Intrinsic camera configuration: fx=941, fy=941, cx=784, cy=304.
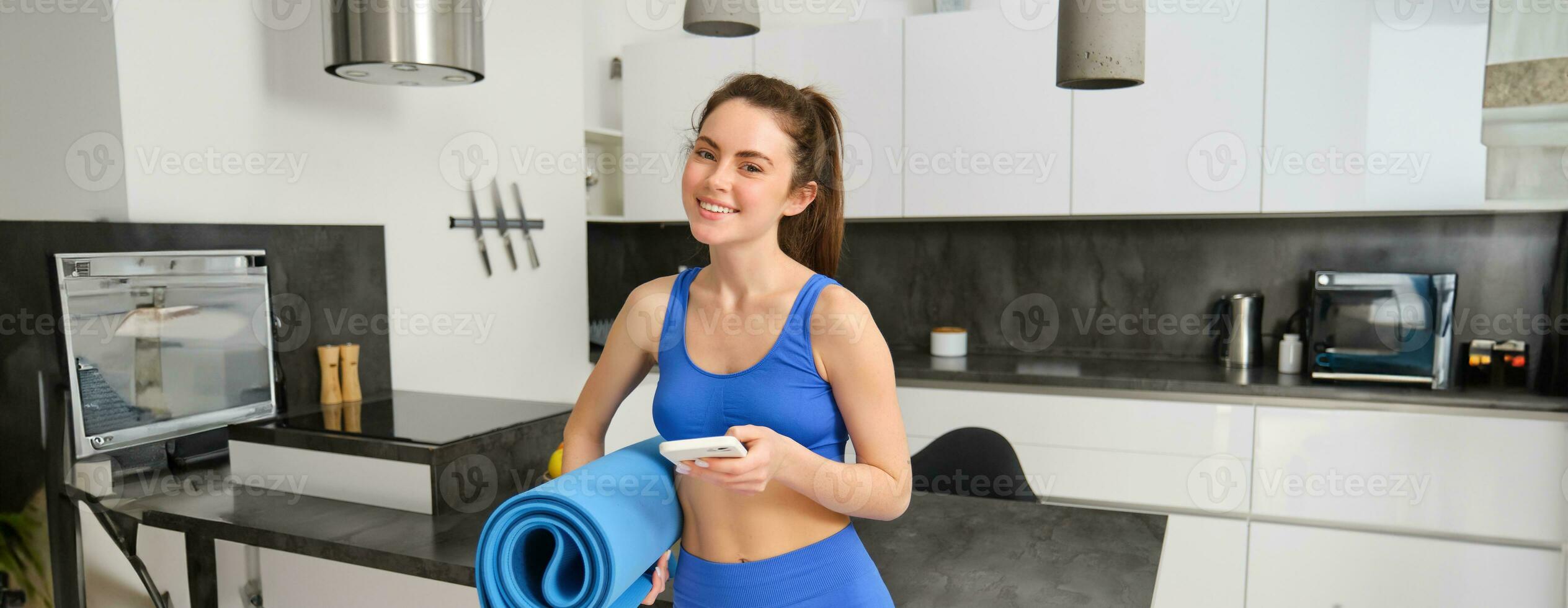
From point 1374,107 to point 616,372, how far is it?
96.6 inches

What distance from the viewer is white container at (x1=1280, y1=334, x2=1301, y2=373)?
2.92 metres

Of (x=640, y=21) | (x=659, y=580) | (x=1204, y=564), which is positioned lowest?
(x=1204, y=564)

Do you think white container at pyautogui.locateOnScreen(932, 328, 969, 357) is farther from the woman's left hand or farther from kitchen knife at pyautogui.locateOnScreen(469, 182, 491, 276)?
the woman's left hand

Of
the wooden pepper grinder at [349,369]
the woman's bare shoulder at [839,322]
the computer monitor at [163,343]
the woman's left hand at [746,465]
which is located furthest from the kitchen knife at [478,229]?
the woman's left hand at [746,465]

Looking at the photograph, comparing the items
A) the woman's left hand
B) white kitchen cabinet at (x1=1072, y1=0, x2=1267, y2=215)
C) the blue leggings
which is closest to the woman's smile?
the woman's left hand

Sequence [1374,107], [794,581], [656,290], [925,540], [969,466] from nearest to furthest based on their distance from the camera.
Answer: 1. [794,581]
2. [656,290]
3. [925,540]
4. [969,466]
5. [1374,107]

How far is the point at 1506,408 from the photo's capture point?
2.45 m

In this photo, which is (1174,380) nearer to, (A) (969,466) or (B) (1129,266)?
(B) (1129,266)

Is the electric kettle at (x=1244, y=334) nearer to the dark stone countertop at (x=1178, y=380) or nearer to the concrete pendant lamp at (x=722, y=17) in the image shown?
the dark stone countertop at (x=1178, y=380)

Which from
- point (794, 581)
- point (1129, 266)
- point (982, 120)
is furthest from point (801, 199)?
point (1129, 266)

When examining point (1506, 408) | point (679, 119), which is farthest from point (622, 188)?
point (1506, 408)

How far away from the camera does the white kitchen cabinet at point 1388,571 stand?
8.16 feet

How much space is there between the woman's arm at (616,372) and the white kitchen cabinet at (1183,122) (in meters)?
2.03

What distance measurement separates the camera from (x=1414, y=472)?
254 centimetres
